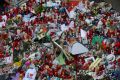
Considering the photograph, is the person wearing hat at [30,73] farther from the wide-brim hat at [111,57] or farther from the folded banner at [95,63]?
the wide-brim hat at [111,57]

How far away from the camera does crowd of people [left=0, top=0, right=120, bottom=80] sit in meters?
5.41

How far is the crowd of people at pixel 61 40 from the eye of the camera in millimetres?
5414

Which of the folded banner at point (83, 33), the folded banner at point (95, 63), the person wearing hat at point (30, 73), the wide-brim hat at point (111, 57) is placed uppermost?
the folded banner at point (83, 33)

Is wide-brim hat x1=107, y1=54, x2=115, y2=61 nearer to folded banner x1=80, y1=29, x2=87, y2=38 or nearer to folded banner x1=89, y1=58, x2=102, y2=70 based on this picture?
folded banner x1=89, y1=58, x2=102, y2=70

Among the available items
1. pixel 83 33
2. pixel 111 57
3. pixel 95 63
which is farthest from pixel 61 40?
pixel 111 57

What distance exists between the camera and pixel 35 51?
5938mm

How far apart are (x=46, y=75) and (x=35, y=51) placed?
27.7 inches

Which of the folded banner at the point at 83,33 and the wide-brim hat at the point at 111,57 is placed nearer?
the wide-brim hat at the point at 111,57

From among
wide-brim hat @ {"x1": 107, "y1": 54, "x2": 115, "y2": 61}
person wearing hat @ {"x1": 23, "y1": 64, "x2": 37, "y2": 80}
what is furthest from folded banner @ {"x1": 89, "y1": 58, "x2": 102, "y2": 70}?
person wearing hat @ {"x1": 23, "y1": 64, "x2": 37, "y2": 80}

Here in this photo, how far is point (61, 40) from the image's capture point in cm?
604

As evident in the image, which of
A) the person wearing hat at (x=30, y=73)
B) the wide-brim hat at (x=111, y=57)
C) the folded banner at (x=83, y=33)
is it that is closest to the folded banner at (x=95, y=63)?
the wide-brim hat at (x=111, y=57)

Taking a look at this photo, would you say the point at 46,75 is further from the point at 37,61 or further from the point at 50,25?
the point at 50,25

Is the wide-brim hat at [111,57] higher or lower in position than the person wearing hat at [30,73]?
higher

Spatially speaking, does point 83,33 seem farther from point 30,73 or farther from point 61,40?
point 30,73
